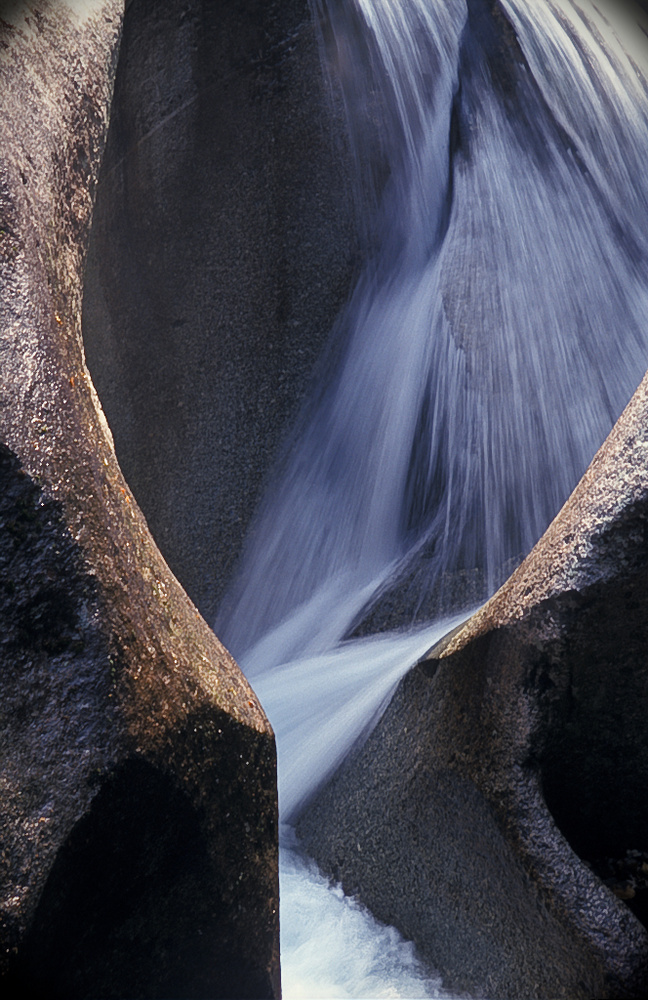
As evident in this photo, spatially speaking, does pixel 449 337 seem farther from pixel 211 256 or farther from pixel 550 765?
pixel 550 765

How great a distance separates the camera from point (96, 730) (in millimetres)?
1258

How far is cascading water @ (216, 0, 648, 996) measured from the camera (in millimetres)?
3094

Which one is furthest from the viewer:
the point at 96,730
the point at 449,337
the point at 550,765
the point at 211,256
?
the point at 211,256

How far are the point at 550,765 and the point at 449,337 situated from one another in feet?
6.36

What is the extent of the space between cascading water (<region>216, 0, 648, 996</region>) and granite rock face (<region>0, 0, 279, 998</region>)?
151 centimetres

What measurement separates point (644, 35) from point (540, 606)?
12.7 feet

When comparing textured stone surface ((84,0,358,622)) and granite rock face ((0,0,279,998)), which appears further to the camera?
textured stone surface ((84,0,358,622))

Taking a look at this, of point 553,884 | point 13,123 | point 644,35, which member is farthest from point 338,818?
point 644,35

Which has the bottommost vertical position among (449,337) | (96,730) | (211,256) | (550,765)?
(550,765)

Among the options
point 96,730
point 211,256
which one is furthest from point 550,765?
point 211,256

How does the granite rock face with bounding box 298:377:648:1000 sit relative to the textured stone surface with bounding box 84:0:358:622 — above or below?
below

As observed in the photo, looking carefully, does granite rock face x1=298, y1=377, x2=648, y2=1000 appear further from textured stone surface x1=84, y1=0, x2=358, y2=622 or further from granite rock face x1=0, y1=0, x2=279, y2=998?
textured stone surface x1=84, y1=0, x2=358, y2=622

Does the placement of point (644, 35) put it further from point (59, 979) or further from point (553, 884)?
point (59, 979)

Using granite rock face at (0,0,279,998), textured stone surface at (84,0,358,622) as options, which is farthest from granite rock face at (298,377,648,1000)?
textured stone surface at (84,0,358,622)
